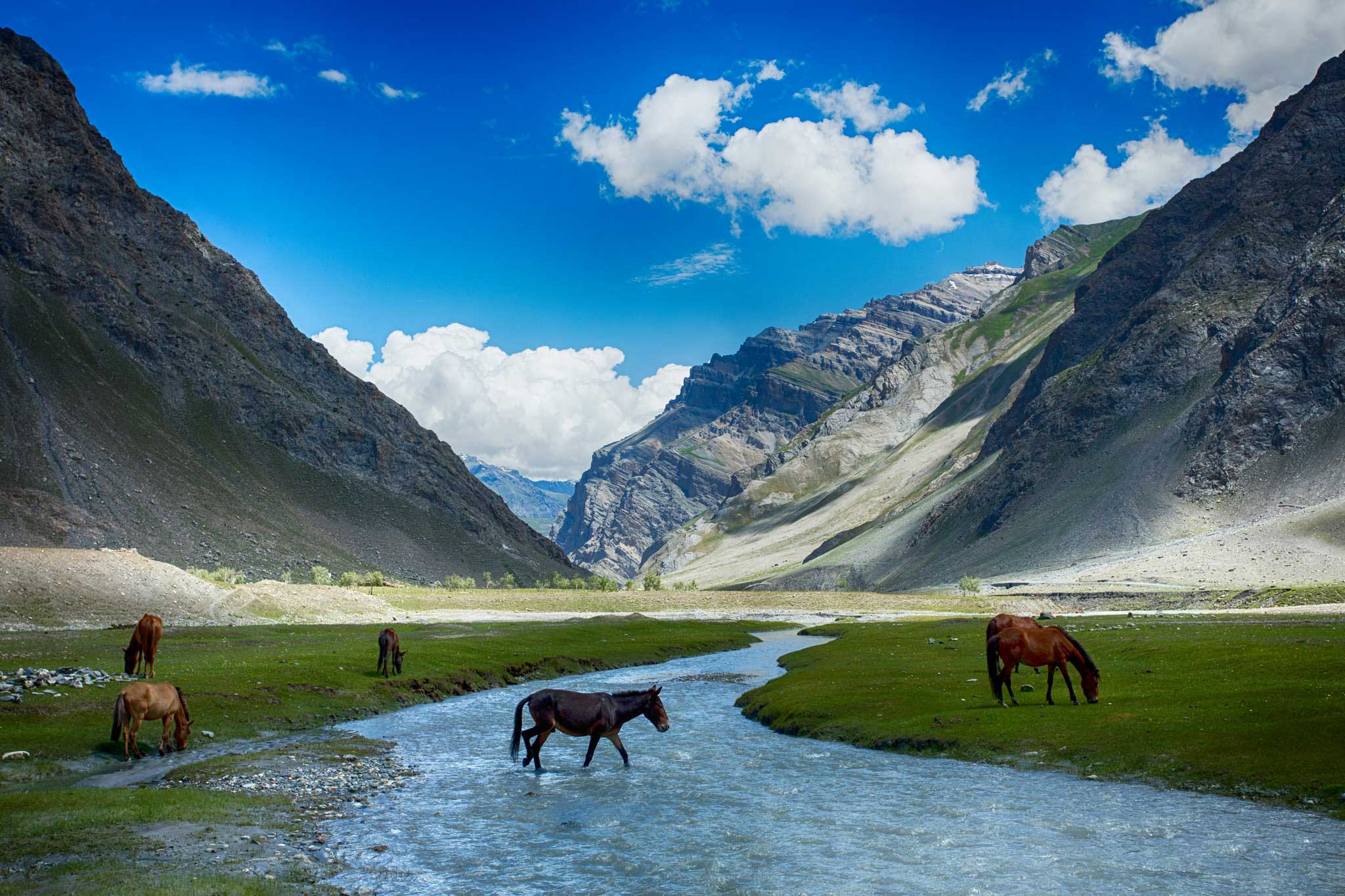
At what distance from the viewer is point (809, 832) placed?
23.0m

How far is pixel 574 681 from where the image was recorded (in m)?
59.9

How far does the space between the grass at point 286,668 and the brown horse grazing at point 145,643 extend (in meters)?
1.85

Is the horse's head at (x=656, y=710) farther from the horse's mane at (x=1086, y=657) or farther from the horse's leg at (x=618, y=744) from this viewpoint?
the horse's mane at (x=1086, y=657)

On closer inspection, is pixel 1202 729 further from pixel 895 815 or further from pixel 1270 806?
pixel 895 815

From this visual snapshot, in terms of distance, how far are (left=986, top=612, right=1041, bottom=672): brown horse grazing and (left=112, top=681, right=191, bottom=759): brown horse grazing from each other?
31914 mm

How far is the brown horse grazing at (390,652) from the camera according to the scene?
53.1m

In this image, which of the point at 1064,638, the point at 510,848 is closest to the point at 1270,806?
the point at 1064,638

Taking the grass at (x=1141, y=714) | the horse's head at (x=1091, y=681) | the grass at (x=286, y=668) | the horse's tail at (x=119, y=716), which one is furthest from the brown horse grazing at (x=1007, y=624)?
the horse's tail at (x=119, y=716)

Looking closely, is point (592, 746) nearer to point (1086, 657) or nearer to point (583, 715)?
point (583, 715)

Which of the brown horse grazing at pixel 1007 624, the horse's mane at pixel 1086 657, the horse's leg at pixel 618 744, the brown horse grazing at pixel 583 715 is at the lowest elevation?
the horse's leg at pixel 618 744

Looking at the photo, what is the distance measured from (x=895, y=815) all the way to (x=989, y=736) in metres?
9.82

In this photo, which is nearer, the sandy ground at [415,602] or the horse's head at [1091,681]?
the horse's head at [1091,681]

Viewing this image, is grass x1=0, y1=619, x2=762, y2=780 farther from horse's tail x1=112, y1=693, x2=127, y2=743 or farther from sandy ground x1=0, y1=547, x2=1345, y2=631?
sandy ground x1=0, y1=547, x2=1345, y2=631

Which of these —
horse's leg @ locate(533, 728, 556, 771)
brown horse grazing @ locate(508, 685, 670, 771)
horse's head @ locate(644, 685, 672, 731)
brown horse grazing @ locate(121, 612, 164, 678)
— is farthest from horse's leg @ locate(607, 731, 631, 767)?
brown horse grazing @ locate(121, 612, 164, 678)
